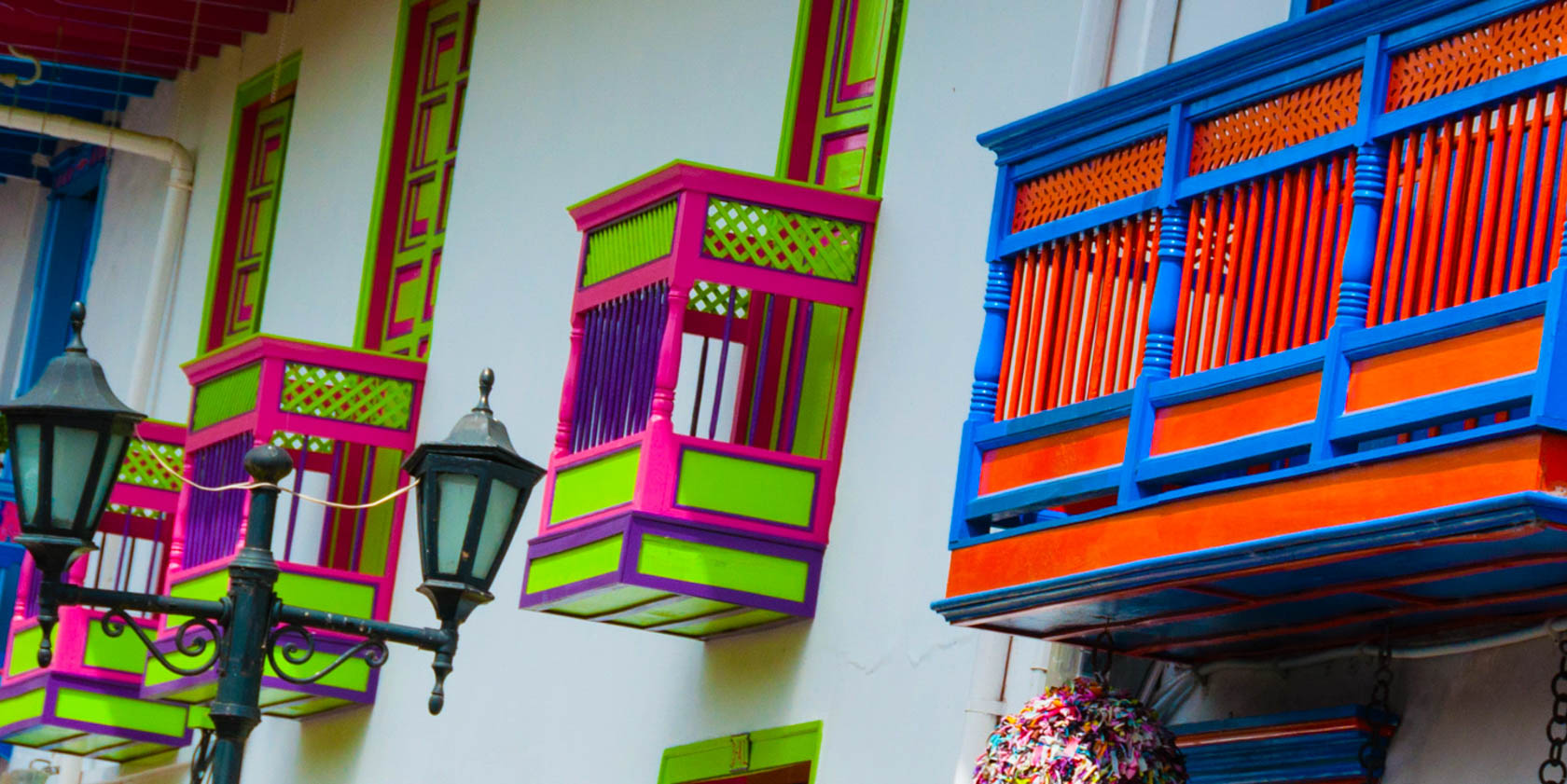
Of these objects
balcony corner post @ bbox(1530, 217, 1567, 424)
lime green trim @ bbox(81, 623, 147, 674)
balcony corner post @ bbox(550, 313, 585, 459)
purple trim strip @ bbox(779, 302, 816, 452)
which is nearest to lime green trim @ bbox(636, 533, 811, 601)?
purple trim strip @ bbox(779, 302, 816, 452)

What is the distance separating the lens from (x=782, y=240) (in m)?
8.97

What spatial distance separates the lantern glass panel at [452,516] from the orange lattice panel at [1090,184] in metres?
1.64

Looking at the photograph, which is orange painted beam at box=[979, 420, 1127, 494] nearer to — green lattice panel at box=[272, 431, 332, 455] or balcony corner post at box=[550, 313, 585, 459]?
balcony corner post at box=[550, 313, 585, 459]

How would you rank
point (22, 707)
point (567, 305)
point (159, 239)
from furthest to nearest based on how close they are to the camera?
point (159, 239)
point (22, 707)
point (567, 305)

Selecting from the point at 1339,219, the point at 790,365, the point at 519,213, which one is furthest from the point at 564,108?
the point at 1339,219

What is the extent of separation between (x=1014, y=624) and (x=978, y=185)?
82.8 inches

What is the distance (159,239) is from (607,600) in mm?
8372

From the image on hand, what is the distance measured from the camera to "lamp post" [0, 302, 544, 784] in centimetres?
657

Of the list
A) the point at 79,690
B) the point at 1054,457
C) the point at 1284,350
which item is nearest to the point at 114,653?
the point at 79,690

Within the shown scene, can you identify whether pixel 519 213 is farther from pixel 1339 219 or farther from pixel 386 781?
pixel 1339 219

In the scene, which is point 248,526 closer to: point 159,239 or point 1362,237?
point 1362,237

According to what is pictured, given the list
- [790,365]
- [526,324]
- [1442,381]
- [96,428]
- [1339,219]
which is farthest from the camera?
[526,324]

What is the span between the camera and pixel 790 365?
372 inches

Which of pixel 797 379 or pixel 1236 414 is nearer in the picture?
pixel 1236 414
